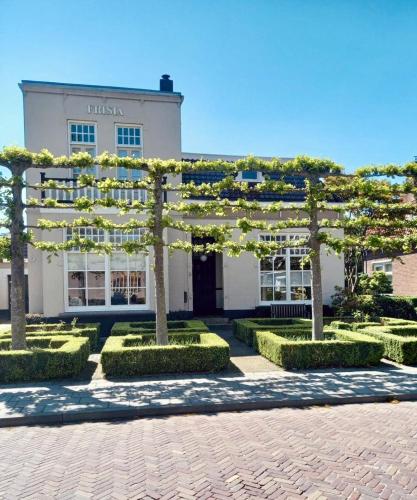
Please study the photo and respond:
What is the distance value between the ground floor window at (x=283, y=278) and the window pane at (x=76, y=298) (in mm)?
7100

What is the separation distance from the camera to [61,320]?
13883 mm

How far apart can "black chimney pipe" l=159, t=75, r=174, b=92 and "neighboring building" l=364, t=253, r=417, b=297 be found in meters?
13.8

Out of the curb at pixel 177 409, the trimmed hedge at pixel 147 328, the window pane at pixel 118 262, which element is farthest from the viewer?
the window pane at pixel 118 262

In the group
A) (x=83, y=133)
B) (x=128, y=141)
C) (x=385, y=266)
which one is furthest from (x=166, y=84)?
(x=385, y=266)

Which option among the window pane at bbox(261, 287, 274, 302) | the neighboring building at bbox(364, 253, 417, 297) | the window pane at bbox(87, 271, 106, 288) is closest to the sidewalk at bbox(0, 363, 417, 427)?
the window pane at bbox(87, 271, 106, 288)

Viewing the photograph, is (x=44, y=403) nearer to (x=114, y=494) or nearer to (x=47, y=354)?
(x=47, y=354)

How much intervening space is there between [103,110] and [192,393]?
38.0 ft

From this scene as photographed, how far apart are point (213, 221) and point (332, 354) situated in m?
8.65

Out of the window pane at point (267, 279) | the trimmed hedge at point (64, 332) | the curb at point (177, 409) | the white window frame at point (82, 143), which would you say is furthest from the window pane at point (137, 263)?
the curb at point (177, 409)

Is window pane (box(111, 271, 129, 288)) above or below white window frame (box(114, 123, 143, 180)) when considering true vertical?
below

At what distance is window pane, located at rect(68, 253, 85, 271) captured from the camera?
46.8 feet

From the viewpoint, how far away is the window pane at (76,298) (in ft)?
46.8

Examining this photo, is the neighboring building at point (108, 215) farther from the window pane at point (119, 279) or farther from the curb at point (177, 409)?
the curb at point (177, 409)

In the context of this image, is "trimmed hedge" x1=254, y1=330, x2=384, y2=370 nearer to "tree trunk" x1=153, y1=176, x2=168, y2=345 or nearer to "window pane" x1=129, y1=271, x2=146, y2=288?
"tree trunk" x1=153, y1=176, x2=168, y2=345
